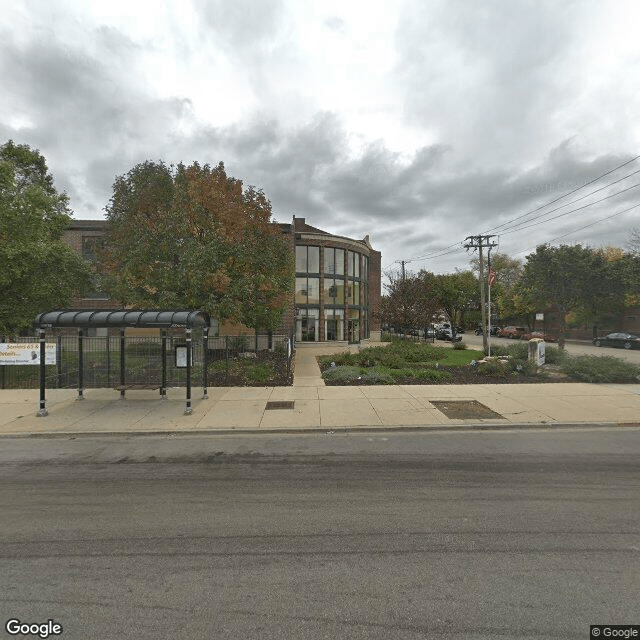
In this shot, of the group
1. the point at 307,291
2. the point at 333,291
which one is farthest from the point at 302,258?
the point at 333,291

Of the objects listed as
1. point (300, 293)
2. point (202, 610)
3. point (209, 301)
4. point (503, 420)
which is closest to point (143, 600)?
point (202, 610)

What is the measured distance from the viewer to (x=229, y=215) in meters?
16.2

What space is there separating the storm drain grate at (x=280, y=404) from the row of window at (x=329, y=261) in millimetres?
21320

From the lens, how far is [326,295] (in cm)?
3123

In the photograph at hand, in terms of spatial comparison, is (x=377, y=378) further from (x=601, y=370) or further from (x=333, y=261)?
(x=333, y=261)

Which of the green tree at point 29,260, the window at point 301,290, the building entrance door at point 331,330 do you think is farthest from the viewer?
the building entrance door at point 331,330

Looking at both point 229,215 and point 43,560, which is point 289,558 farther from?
point 229,215

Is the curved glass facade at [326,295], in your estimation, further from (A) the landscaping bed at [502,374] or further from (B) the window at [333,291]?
(A) the landscaping bed at [502,374]

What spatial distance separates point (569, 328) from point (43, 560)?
5128cm

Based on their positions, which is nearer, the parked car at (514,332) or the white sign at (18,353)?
the white sign at (18,353)

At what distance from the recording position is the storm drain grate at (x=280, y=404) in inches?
377

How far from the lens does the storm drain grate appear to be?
9.59 m

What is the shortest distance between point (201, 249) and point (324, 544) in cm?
1285

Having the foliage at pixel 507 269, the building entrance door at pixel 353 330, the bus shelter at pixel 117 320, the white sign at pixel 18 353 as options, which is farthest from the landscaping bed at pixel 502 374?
the foliage at pixel 507 269
